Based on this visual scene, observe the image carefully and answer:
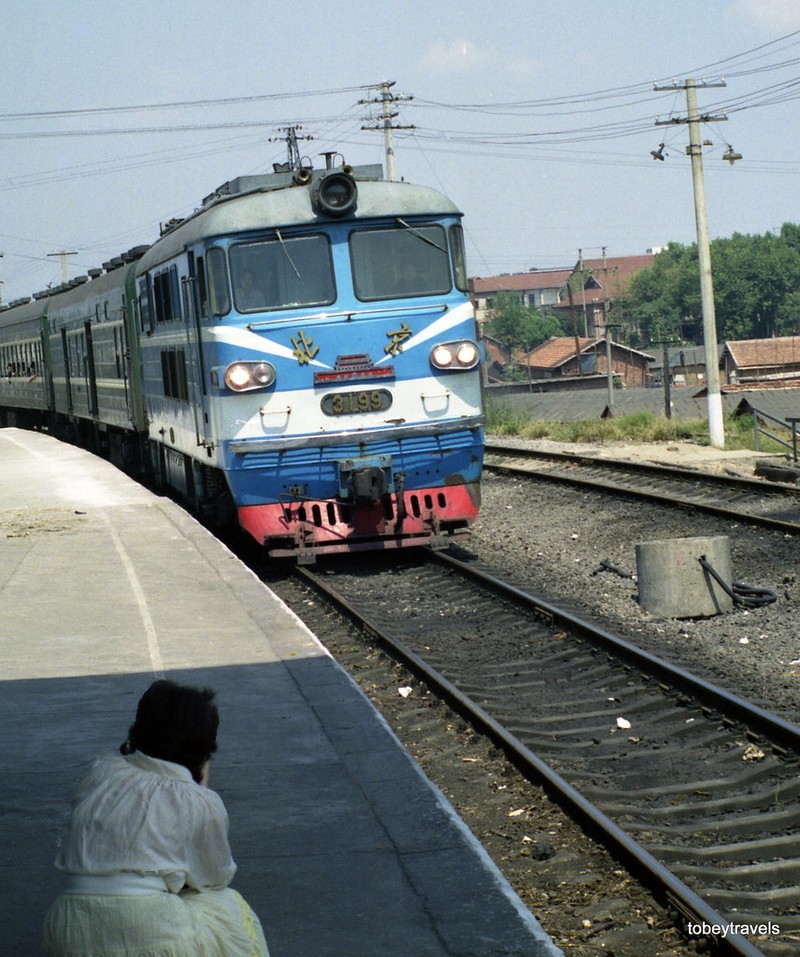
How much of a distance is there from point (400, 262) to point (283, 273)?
1.11m

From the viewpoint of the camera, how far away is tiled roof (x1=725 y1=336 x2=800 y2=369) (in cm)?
9638

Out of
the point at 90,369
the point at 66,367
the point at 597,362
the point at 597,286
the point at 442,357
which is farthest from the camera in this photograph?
the point at 597,286

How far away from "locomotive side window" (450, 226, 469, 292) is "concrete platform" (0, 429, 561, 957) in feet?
10.9

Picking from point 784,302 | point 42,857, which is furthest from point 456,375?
point 784,302

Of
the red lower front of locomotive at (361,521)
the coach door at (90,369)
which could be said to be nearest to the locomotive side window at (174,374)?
the red lower front of locomotive at (361,521)

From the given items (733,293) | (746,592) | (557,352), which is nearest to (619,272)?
(733,293)

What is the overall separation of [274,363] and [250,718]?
5.48 m

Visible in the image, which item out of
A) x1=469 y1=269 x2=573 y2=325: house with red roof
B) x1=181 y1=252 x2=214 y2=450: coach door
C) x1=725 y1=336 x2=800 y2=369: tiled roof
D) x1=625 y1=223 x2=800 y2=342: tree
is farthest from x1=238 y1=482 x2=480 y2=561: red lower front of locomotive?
x1=469 y1=269 x2=573 y2=325: house with red roof

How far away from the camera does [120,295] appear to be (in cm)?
1870

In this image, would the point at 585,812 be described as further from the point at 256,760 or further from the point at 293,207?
the point at 293,207

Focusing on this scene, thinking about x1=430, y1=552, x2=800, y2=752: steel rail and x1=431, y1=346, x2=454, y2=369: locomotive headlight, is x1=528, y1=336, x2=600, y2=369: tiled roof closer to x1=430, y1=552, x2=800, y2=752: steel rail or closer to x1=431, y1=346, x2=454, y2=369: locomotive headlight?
x1=431, y1=346, x2=454, y2=369: locomotive headlight

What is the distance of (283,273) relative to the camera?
12141 mm

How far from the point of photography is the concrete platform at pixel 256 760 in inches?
172

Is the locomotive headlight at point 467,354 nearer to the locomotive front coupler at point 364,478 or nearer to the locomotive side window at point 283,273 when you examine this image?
the locomotive front coupler at point 364,478
